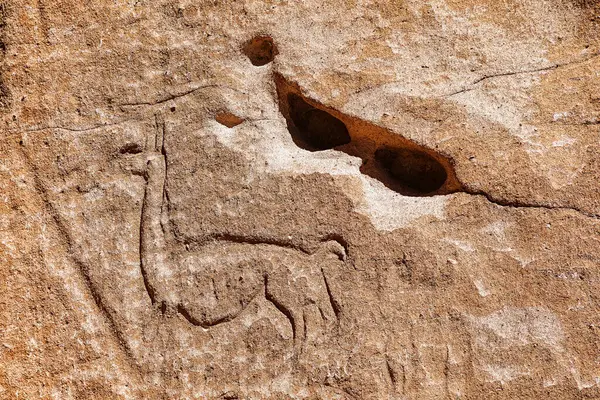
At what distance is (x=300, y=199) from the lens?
1.47 meters

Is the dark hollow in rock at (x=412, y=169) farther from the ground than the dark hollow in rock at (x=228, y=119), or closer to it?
closer to it

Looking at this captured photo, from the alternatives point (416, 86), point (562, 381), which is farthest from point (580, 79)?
point (562, 381)

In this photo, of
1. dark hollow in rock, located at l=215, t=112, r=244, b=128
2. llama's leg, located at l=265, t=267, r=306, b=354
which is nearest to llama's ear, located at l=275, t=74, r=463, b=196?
dark hollow in rock, located at l=215, t=112, r=244, b=128

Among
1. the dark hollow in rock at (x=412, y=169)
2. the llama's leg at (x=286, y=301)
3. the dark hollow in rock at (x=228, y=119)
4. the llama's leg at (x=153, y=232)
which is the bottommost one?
the llama's leg at (x=286, y=301)

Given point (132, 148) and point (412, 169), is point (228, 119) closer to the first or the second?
point (132, 148)

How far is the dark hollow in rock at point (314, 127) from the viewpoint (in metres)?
1.55

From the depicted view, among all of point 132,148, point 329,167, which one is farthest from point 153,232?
point 329,167

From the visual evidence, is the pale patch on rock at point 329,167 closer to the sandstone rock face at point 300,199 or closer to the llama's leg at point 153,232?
the sandstone rock face at point 300,199

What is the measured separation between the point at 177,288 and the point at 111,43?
→ 0.65 metres

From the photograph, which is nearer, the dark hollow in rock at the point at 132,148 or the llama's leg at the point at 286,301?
the llama's leg at the point at 286,301

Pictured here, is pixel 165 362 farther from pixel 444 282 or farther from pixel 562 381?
pixel 562 381

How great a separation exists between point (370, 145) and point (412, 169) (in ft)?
0.42

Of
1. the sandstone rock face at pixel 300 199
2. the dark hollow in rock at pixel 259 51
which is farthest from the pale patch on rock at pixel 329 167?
the dark hollow in rock at pixel 259 51

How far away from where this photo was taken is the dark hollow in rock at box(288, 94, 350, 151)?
1551 mm
